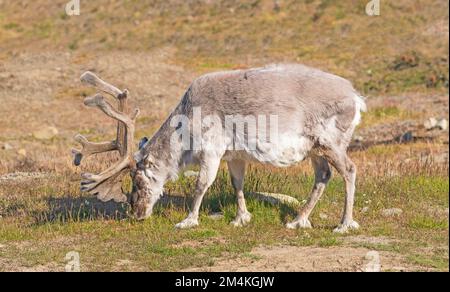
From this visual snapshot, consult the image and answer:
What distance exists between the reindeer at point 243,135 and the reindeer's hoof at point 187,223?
0.6 inches

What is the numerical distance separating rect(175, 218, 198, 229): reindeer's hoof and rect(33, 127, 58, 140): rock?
15.5 m

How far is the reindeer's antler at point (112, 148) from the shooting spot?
11609 mm

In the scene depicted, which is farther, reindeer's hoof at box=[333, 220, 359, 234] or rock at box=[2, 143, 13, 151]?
rock at box=[2, 143, 13, 151]

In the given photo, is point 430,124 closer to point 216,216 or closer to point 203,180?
point 216,216

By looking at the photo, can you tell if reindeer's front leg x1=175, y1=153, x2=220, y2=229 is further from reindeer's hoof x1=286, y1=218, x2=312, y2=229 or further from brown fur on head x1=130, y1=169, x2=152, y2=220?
reindeer's hoof x1=286, y1=218, x2=312, y2=229

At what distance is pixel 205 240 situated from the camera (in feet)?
36.2

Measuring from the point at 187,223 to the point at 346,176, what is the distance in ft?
7.98

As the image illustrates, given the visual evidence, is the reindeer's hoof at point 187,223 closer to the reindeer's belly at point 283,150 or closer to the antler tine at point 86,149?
the reindeer's belly at point 283,150

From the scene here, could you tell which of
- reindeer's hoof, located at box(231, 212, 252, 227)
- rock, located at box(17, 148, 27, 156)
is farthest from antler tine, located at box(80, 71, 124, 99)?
rock, located at box(17, 148, 27, 156)

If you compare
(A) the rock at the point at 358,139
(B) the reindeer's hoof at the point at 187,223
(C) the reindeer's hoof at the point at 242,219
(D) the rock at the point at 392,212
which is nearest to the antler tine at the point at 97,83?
(B) the reindeer's hoof at the point at 187,223

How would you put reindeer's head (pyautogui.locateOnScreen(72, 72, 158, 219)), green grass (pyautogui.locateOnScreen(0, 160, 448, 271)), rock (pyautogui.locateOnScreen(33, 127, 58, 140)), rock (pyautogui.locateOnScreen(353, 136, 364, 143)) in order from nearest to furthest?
green grass (pyautogui.locateOnScreen(0, 160, 448, 271))
reindeer's head (pyautogui.locateOnScreen(72, 72, 158, 219))
rock (pyautogui.locateOnScreen(353, 136, 364, 143))
rock (pyautogui.locateOnScreen(33, 127, 58, 140))

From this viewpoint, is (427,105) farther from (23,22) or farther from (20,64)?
(23,22)

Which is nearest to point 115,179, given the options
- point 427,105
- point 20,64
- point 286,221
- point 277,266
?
point 286,221

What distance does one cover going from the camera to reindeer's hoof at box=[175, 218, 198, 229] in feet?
38.2
